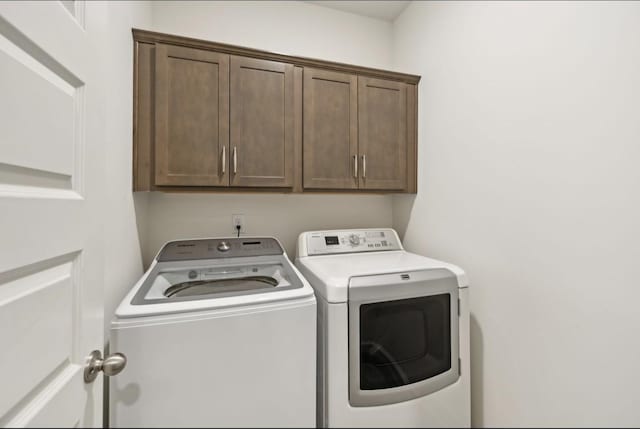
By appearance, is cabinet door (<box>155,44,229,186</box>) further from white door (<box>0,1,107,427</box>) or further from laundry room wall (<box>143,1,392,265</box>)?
white door (<box>0,1,107,427</box>)

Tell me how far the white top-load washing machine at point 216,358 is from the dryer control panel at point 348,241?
1.76 ft

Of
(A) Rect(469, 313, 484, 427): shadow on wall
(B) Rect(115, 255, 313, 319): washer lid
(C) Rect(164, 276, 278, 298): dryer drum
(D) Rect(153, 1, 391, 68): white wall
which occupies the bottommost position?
(A) Rect(469, 313, 484, 427): shadow on wall

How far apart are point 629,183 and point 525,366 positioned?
2.90 ft

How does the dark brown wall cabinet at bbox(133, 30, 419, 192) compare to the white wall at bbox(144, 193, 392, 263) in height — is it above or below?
above

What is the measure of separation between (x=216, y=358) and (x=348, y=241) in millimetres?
1097

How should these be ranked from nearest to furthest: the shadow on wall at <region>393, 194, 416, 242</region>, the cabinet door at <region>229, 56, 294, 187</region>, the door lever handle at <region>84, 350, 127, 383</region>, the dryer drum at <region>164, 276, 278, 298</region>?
the door lever handle at <region>84, 350, 127, 383</region>, the dryer drum at <region>164, 276, 278, 298</region>, the cabinet door at <region>229, 56, 294, 187</region>, the shadow on wall at <region>393, 194, 416, 242</region>

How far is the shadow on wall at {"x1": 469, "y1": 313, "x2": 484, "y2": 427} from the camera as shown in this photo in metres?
1.53

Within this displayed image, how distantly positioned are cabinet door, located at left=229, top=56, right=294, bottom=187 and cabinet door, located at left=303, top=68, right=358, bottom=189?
108 mm

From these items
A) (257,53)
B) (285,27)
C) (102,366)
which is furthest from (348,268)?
(285,27)

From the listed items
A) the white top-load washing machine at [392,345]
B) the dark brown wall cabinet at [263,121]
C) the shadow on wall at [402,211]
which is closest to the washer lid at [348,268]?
the white top-load washing machine at [392,345]

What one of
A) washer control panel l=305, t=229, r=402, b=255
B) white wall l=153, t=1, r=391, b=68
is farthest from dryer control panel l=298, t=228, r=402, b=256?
white wall l=153, t=1, r=391, b=68

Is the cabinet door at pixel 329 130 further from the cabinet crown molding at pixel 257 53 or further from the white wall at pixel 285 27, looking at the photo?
the white wall at pixel 285 27

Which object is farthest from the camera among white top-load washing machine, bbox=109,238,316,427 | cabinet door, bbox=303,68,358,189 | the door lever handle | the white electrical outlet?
the white electrical outlet

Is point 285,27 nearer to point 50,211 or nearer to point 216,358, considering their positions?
point 50,211
